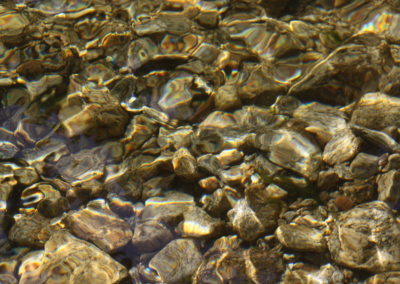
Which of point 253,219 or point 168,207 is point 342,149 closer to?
point 253,219

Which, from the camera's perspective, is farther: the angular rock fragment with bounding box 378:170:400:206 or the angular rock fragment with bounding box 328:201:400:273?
the angular rock fragment with bounding box 378:170:400:206

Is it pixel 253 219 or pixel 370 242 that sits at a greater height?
pixel 370 242

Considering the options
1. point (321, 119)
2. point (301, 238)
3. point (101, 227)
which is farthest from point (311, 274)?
point (101, 227)

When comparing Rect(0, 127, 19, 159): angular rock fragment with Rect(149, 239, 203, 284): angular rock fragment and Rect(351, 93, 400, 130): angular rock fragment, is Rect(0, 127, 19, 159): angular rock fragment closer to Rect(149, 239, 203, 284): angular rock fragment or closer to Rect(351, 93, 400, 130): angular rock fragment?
Rect(149, 239, 203, 284): angular rock fragment

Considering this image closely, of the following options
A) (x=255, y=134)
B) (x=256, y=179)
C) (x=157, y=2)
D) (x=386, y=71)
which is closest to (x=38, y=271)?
(x=256, y=179)

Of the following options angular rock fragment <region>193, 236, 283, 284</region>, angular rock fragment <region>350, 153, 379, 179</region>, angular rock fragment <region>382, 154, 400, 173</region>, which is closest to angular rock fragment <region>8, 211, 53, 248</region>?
angular rock fragment <region>193, 236, 283, 284</region>

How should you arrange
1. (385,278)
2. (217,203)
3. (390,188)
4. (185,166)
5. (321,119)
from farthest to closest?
1. (321,119)
2. (185,166)
3. (217,203)
4. (390,188)
5. (385,278)

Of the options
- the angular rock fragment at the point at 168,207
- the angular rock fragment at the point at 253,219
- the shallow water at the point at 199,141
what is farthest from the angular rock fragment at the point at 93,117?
the angular rock fragment at the point at 253,219

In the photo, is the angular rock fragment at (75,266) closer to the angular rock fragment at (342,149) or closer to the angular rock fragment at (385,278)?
the angular rock fragment at (385,278)
